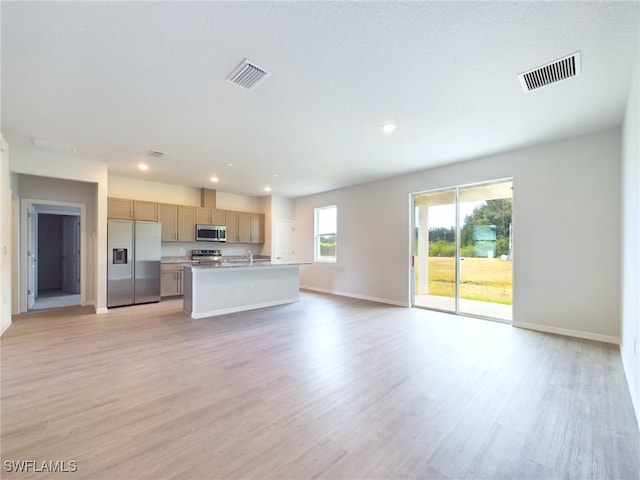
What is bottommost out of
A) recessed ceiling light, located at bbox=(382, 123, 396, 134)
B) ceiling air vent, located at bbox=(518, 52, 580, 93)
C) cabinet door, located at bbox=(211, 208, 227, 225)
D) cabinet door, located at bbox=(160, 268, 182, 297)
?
cabinet door, located at bbox=(160, 268, 182, 297)

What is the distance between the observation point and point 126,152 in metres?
4.58

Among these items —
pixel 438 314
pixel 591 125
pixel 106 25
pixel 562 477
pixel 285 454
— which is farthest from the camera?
pixel 438 314

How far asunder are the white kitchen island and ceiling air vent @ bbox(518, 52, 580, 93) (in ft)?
15.4

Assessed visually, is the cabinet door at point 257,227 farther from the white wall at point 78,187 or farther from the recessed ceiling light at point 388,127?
the recessed ceiling light at point 388,127

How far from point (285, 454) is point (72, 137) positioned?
484 centimetres

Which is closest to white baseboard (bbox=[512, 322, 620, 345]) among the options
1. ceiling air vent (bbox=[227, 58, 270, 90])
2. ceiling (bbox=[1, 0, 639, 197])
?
ceiling (bbox=[1, 0, 639, 197])

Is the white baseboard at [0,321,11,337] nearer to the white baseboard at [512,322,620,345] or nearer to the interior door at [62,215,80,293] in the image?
the interior door at [62,215,80,293]

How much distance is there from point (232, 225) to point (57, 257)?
19.0 feet

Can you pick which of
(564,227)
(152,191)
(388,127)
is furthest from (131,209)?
(564,227)

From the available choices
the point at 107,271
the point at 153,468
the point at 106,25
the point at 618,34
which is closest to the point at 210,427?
the point at 153,468

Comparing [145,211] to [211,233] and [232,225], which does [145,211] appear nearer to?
[211,233]

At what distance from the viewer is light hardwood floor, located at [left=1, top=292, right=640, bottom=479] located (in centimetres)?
162

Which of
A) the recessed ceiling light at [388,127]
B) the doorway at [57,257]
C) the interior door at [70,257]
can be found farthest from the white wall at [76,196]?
the recessed ceiling light at [388,127]

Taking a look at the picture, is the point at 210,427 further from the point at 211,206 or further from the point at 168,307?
the point at 211,206
